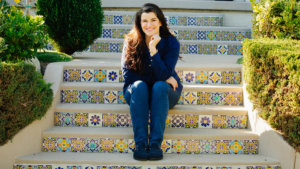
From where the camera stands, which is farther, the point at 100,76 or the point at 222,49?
the point at 222,49

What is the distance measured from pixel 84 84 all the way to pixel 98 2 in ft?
4.87

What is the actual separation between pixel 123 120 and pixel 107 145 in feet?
1.00

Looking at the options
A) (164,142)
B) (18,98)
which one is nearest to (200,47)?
(164,142)

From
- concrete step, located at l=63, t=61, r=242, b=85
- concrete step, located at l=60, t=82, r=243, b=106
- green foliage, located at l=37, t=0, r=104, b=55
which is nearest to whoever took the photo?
concrete step, located at l=60, t=82, r=243, b=106

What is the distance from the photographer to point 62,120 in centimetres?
309

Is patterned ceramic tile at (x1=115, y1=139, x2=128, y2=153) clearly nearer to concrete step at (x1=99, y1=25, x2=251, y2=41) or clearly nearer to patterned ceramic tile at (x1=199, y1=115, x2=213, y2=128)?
patterned ceramic tile at (x1=199, y1=115, x2=213, y2=128)

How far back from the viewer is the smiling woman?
2621 millimetres

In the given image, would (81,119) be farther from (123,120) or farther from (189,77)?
(189,77)

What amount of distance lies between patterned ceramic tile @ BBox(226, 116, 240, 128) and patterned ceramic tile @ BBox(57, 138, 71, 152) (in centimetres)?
140

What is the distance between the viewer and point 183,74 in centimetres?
348

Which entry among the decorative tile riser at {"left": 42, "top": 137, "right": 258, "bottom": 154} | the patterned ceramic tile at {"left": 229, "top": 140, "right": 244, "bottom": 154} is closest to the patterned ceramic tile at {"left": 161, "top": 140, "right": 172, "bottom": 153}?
the decorative tile riser at {"left": 42, "top": 137, "right": 258, "bottom": 154}

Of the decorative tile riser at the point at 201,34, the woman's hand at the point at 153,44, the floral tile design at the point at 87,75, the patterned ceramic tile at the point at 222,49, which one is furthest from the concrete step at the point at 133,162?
the decorative tile riser at the point at 201,34

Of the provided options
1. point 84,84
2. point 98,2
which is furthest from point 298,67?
point 98,2

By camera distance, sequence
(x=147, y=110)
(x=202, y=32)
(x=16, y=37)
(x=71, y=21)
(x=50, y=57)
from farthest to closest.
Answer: (x=202, y=32), (x=71, y=21), (x=50, y=57), (x=16, y=37), (x=147, y=110)
